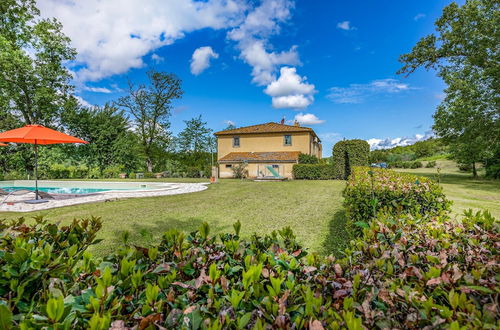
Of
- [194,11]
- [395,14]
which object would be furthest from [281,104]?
[194,11]

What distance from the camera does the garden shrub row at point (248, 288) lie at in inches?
36.3

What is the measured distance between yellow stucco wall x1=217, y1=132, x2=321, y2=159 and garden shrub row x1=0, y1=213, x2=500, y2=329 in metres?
27.5

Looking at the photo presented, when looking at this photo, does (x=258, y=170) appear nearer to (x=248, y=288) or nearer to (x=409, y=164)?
(x=248, y=288)

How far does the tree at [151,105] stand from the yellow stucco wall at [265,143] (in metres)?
12.8

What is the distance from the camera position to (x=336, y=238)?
17.4 feet

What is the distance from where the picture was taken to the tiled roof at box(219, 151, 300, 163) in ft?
88.0

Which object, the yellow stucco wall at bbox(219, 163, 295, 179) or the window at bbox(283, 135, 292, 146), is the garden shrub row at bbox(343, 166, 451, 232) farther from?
the window at bbox(283, 135, 292, 146)

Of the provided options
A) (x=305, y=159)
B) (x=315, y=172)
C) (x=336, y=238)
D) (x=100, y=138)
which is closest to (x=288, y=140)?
(x=305, y=159)

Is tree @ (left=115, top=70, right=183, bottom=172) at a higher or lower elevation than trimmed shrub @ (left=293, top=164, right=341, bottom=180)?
higher

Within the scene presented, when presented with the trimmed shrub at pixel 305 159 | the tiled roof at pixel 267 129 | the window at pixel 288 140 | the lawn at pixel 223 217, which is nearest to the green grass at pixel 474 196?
the lawn at pixel 223 217

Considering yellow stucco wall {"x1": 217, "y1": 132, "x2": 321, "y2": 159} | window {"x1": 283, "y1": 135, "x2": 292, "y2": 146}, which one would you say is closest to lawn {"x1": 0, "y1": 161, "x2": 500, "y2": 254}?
yellow stucco wall {"x1": 217, "y1": 132, "x2": 321, "y2": 159}

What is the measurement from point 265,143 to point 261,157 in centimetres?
302

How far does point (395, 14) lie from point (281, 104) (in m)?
43.8

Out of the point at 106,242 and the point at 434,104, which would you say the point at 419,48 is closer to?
the point at 434,104
